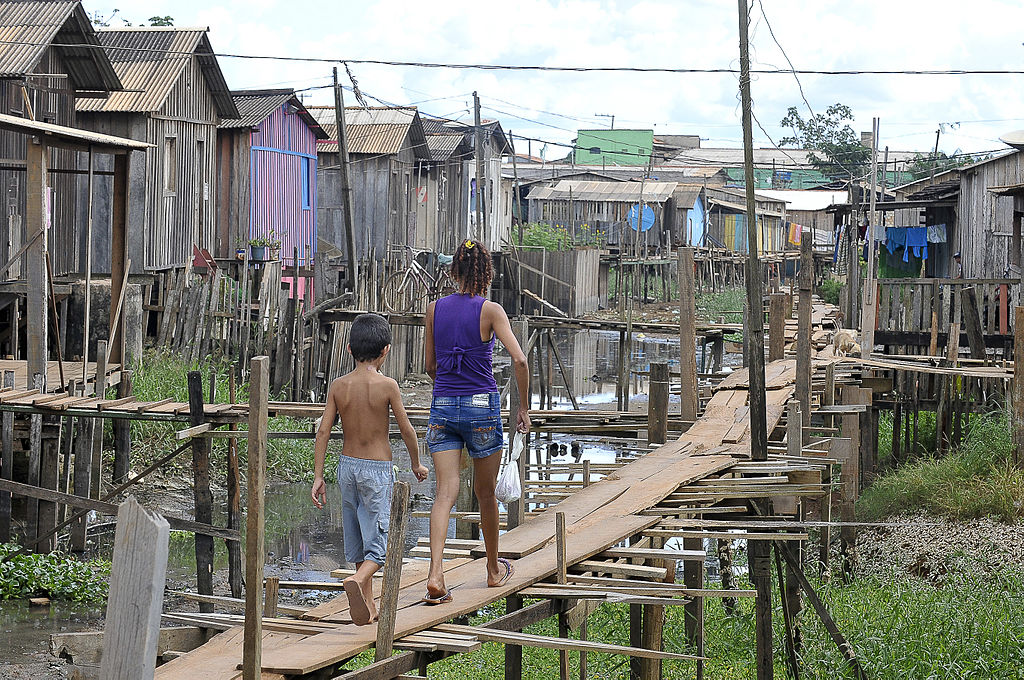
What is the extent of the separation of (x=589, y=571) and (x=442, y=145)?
2627cm

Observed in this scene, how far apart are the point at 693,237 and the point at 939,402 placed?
34178 millimetres

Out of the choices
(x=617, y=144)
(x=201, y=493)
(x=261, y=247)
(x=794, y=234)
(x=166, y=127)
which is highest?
(x=617, y=144)

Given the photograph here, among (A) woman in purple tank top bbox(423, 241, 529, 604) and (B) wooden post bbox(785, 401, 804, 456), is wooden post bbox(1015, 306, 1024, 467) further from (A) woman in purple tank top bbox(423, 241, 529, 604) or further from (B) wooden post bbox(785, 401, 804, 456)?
(A) woman in purple tank top bbox(423, 241, 529, 604)

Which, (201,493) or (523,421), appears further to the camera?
(201,493)

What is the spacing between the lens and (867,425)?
1472cm

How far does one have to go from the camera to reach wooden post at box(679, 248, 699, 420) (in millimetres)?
9727

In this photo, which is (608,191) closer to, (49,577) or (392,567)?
(49,577)

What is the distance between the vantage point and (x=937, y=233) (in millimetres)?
24453

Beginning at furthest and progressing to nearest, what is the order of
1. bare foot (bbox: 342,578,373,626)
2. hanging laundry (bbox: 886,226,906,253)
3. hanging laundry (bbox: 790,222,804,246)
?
hanging laundry (bbox: 790,222,804,246), hanging laundry (bbox: 886,226,906,253), bare foot (bbox: 342,578,373,626)

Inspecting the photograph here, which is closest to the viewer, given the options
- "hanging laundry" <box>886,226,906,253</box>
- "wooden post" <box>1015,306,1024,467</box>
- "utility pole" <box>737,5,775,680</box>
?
"utility pole" <box>737,5,775,680</box>

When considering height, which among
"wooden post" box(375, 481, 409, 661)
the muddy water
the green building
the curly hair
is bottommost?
the muddy water

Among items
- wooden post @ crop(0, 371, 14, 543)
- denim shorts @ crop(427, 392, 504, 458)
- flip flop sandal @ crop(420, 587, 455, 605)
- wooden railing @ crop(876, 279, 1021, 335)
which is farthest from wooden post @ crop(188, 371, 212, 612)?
wooden railing @ crop(876, 279, 1021, 335)

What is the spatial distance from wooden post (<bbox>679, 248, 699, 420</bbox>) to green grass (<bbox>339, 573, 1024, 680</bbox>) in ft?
5.79

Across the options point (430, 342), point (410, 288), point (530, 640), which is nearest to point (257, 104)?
point (410, 288)
